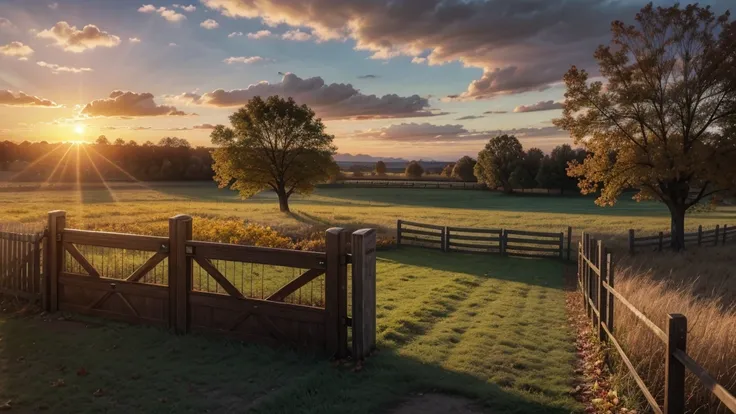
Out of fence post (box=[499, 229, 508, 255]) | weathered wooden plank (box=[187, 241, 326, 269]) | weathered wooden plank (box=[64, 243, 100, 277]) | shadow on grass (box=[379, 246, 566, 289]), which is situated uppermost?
weathered wooden plank (box=[187, 241, 326, 269])

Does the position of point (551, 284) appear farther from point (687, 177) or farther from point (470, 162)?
point (470, 162)

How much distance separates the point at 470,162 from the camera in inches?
5049

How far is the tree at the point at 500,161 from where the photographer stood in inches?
3649

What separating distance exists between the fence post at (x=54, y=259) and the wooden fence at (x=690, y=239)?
2267 centimetres

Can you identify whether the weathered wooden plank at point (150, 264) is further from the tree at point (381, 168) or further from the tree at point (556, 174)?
the tree at point (381, 168)

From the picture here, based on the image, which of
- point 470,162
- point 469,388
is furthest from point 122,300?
point 470,162

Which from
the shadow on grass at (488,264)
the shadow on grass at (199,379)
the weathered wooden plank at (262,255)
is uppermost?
the weathered wooden plank at (262,255)

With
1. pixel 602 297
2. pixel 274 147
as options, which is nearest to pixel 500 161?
pixel 274 147

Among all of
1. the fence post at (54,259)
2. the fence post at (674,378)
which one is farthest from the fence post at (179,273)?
the fence post at (674,378)

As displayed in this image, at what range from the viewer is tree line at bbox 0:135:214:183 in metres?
100

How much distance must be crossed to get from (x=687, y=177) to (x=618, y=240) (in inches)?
186

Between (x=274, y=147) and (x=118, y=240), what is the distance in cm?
3779

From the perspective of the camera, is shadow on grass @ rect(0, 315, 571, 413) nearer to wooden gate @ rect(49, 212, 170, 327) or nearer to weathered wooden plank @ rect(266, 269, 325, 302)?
wooden gate @ rect(49, 212, 170, 327)

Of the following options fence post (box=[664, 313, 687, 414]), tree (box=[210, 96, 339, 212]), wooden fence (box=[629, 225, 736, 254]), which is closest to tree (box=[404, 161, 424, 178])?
tree (box=[210, 96, 339, 212])
